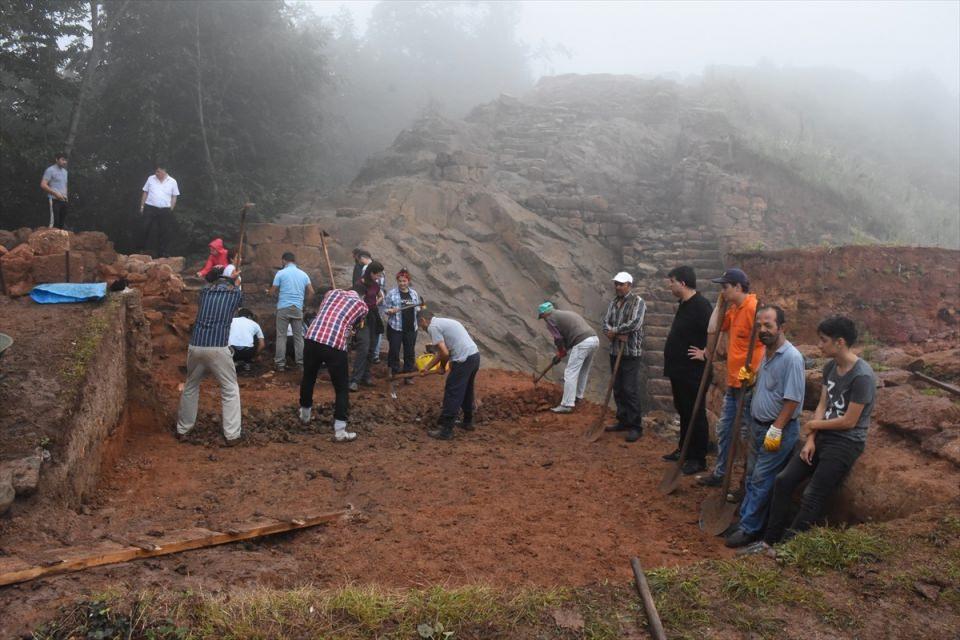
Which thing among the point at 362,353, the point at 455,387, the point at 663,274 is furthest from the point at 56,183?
the point at 663,274

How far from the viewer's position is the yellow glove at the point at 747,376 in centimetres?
532

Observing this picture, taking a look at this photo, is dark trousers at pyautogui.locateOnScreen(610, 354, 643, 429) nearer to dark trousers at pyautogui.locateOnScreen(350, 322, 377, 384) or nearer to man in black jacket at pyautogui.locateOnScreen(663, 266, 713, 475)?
man in black jacket at pyautogui.locateOnScreen(663, 266, 713, 475)

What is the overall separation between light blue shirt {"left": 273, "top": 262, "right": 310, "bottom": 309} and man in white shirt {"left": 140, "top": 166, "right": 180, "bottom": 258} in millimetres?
2801

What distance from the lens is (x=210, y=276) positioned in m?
6.92

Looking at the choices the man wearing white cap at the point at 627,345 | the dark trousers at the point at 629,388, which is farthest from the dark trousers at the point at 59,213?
the dark trousers at the point at 629,388

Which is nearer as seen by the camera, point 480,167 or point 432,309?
point 432,309

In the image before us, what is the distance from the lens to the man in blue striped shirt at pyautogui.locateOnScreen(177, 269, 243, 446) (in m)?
6.66

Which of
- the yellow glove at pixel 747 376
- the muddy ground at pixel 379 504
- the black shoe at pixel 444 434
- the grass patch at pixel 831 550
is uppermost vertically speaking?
the yellow glove at pixel 747 376

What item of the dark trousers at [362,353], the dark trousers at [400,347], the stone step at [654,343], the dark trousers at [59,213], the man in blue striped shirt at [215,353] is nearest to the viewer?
the man in blue striped shirt at [215,353]

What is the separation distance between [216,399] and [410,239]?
6463 millimetres

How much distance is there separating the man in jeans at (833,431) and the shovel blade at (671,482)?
1404 mm

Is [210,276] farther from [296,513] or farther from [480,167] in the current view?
[480,167]

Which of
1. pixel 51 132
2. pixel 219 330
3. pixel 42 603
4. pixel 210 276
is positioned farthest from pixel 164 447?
pixel 51 132

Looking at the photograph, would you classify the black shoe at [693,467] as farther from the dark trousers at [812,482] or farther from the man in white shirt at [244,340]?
the man in white shirt at [244,340]
